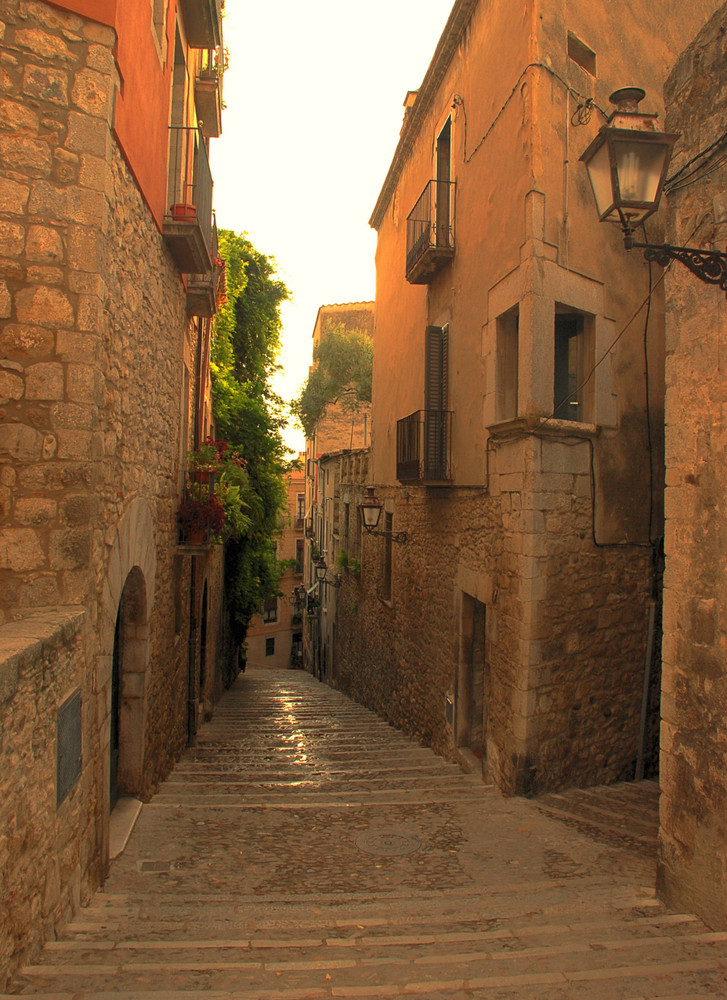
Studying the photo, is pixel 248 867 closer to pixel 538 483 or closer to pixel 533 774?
pixel 533 774

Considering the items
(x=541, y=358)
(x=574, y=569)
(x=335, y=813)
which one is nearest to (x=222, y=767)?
(x=335, y=813)

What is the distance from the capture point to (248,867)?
190 inches

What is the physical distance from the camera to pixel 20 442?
12.8 ft

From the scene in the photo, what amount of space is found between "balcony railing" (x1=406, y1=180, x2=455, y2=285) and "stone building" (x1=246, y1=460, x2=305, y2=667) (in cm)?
2603

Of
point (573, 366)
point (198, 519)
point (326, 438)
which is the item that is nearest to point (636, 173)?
point (573, 366)

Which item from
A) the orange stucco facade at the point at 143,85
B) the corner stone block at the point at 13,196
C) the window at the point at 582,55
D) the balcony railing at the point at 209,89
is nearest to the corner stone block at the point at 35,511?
the corner stone block at the point at 13,196

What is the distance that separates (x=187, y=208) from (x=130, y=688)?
4.40 meters

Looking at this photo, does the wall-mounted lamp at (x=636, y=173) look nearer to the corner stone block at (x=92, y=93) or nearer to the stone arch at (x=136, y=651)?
the corner stone block at (x=92, y=93)

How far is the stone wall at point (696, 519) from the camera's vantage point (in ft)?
12.5

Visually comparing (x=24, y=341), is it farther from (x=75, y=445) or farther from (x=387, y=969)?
(x=387, y=969)

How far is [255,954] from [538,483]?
4.54 m

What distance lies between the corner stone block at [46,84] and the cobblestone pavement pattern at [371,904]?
4438 mm

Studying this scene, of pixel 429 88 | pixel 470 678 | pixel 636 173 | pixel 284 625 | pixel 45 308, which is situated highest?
pixel 429 88

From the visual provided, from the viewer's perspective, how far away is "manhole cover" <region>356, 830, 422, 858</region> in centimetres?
523
